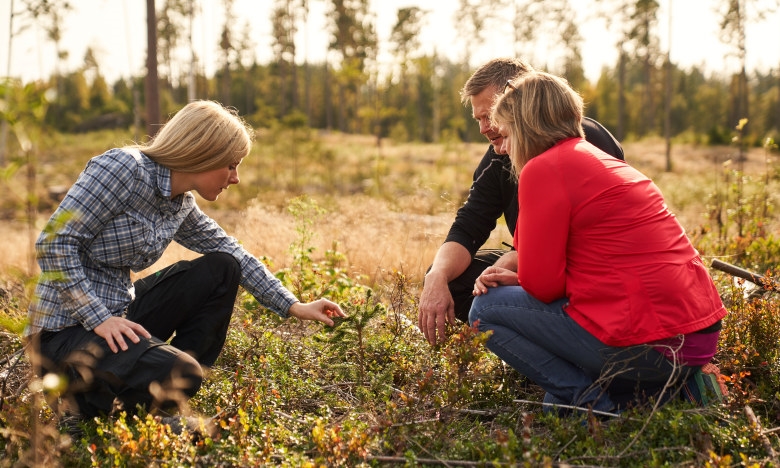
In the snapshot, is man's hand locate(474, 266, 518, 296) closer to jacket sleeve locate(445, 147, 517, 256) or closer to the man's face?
jacket sleeve locate(445, 147, 517, 256)

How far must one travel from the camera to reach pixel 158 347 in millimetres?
2662

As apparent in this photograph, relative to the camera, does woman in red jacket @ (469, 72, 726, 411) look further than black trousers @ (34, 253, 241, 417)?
No

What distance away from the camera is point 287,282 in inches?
174

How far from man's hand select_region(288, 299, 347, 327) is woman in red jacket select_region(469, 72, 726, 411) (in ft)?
2.65

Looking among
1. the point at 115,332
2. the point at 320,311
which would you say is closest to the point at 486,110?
the point at 320,311

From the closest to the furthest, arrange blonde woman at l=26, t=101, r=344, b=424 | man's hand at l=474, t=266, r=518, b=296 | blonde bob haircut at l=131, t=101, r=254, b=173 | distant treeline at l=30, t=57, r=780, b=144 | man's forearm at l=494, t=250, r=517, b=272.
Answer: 1. blonde woman at l=26, t=101, r=344, b=424
2. blonde bob haircut at l=131, t=101, r=254, b=173
3. man's hand at l=474, t=266, r=518, b=296
4. man's forearm at l=494, t=250, r=517, b=272
5. distant treeline at l=30, t=57, r=780, b=144

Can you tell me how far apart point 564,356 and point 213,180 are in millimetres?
1774

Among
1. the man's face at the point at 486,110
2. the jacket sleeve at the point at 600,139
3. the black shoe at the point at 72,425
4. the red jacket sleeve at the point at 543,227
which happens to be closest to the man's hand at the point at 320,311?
the red jacket sleeve at the point at 543,227

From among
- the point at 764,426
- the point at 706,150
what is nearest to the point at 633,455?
the point at 764,426

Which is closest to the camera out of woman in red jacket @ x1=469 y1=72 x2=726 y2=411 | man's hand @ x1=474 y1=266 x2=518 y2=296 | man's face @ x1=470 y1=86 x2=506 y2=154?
woman in red jacket @ x1=469 y1=72 x2=726 y2=411

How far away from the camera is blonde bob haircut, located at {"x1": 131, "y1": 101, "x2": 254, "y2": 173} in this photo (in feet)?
9.48

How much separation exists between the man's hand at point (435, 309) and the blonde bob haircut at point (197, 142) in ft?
3.78

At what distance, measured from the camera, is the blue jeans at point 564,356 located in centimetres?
263

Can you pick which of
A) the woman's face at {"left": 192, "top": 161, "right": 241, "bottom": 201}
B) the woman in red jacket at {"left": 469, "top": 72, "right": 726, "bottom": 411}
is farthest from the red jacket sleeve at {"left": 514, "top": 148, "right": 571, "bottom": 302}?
the woman's face at {"left": 192, "top": 161, "right": 241, "bottom": 201}
